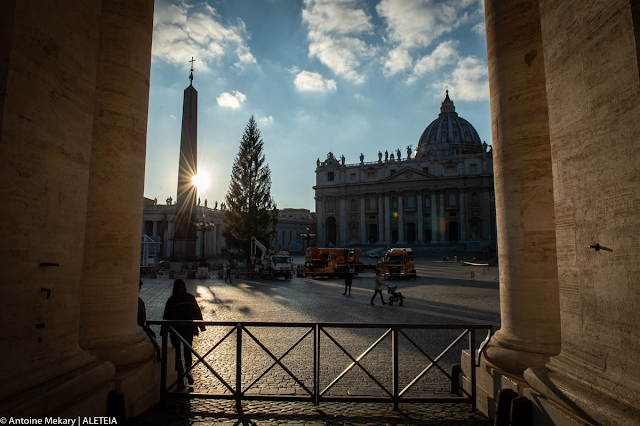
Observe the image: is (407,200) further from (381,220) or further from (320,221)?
(320,221)

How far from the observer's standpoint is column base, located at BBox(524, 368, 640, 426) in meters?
2.61

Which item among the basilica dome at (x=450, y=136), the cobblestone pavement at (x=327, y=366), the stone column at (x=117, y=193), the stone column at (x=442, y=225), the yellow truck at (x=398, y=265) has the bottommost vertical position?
the cobblestone pavement at (x=327, y=366)

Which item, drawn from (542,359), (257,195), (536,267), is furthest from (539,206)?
(257,195)

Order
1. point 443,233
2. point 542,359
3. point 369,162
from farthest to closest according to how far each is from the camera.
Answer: point 369,162
point 443,233
point 542,359

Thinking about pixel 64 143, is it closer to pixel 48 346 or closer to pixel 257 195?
pixel 48 346

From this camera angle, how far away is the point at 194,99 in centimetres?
2452

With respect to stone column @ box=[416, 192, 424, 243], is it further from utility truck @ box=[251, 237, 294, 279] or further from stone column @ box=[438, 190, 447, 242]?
utility truck @ box=[251, 237, 294, 279]

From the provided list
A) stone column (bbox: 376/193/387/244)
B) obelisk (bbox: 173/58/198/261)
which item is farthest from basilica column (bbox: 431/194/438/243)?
obelisk (bbox: 173/58/198/261)

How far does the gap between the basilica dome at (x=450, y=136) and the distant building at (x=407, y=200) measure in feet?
70.6

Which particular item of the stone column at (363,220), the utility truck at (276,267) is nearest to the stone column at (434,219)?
the stone column at (363,220)

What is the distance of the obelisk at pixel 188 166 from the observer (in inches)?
955

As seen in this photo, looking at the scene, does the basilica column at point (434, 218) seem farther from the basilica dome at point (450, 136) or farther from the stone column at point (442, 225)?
the basilica dome at point (450, 136)

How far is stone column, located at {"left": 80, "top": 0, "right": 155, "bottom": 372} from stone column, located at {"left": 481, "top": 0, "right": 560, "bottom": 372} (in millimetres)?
3945

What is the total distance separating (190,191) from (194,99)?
5.95 meters
